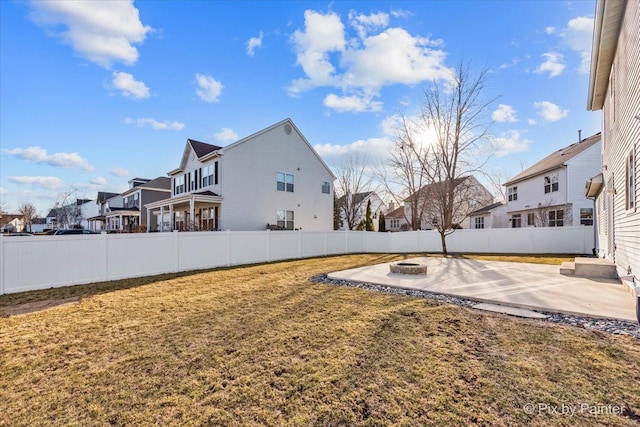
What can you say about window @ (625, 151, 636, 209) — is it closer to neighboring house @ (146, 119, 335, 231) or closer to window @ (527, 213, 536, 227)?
neighboring house @ (146, 119, 335, 231)

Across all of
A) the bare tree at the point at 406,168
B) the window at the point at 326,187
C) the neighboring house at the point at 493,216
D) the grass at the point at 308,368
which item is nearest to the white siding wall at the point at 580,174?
the neighboring house at the point at 493,216

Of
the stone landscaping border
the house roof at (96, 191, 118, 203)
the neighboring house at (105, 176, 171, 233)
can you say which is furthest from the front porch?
the house roof at (96, 191, 118, 203)

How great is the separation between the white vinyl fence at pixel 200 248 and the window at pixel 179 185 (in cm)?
1268

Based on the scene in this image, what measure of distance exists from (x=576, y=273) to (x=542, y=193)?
1647 cm

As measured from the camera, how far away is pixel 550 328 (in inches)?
170

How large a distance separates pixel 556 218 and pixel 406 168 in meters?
→ 11.2

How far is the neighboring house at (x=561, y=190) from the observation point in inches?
727

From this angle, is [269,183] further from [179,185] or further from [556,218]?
[556,218]

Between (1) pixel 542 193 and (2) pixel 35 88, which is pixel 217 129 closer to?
(2) pixel 35 88

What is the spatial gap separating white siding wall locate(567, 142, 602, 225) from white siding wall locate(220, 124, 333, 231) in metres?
16.4

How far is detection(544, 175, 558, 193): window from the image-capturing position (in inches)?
799

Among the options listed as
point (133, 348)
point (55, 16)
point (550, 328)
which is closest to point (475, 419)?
point (550, 328)

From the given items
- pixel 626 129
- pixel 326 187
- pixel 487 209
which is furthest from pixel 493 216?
pixel 626 129

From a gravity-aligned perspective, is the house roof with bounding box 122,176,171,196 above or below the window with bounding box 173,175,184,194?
above
